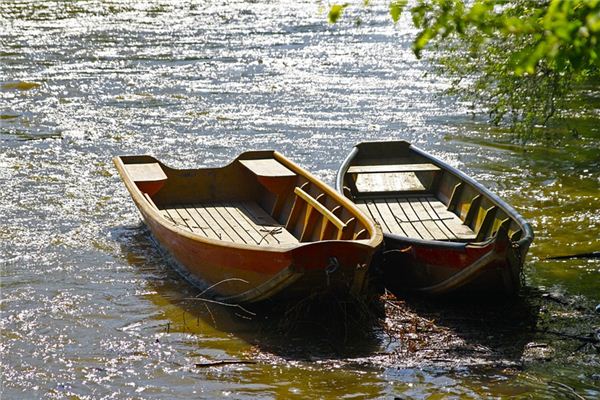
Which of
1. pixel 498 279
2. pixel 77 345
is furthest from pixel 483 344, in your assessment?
pixel 77 345

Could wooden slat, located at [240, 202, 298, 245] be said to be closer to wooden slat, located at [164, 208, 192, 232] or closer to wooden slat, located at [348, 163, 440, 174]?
wooden slat, located at [164, 208, 192, 232]

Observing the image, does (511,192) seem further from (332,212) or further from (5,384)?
(5,384)

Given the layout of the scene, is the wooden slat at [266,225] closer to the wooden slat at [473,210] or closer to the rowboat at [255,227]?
the rowboat at [255,227]

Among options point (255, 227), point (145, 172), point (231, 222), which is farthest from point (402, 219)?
point (145, 172)

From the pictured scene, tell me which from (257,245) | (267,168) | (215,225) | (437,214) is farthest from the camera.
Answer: (267,168)

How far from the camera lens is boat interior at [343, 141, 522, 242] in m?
11.0

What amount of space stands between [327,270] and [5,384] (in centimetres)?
290

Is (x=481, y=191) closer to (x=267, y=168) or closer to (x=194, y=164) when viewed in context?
(x=267, y=168)

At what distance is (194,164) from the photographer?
650 inches

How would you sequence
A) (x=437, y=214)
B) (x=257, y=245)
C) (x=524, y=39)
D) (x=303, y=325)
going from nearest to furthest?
(x=257, y=245)
(x=303, y=325)
(x=437, y=214)
(x=524, y=39)

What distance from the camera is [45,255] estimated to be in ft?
39.9

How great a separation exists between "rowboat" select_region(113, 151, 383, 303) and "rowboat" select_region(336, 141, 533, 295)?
60 centimetres

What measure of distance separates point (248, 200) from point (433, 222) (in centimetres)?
254

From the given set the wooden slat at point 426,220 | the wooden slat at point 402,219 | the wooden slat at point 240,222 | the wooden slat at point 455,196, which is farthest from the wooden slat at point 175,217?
the wooden slat at point 455,196
